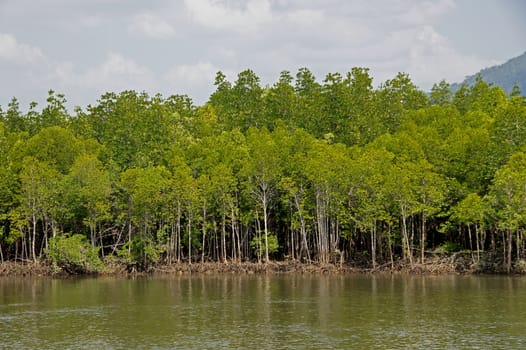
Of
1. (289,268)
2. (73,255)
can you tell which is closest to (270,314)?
(289,268)

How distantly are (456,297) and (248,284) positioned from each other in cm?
1913

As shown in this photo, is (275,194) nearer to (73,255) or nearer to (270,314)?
(73,255)

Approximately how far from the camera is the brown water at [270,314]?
37438mm

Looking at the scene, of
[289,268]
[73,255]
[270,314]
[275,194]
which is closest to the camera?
[270,314]

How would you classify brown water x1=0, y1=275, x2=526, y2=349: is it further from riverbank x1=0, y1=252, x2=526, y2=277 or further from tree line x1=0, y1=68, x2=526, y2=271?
tree line x1=0, y1=68, x2=526, y2=271

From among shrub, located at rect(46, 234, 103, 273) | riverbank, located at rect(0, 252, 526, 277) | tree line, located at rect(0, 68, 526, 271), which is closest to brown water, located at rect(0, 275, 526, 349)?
riverbank, located at rect(0, 252, 526, 277)

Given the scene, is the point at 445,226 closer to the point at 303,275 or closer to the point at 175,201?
the point at 303,275

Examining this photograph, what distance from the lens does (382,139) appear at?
82.2 meters

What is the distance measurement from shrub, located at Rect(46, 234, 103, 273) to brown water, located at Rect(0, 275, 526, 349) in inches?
207

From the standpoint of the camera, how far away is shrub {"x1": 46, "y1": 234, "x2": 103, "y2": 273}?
72062 millimetres

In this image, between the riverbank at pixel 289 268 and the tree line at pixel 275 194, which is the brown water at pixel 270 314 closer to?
the riverbank at pixel 289 268

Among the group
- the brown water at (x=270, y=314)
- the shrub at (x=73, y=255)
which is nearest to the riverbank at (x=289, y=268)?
the shrub at (x=73, y=255)

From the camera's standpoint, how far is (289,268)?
75.4 metres

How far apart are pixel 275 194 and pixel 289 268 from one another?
31.2ft
